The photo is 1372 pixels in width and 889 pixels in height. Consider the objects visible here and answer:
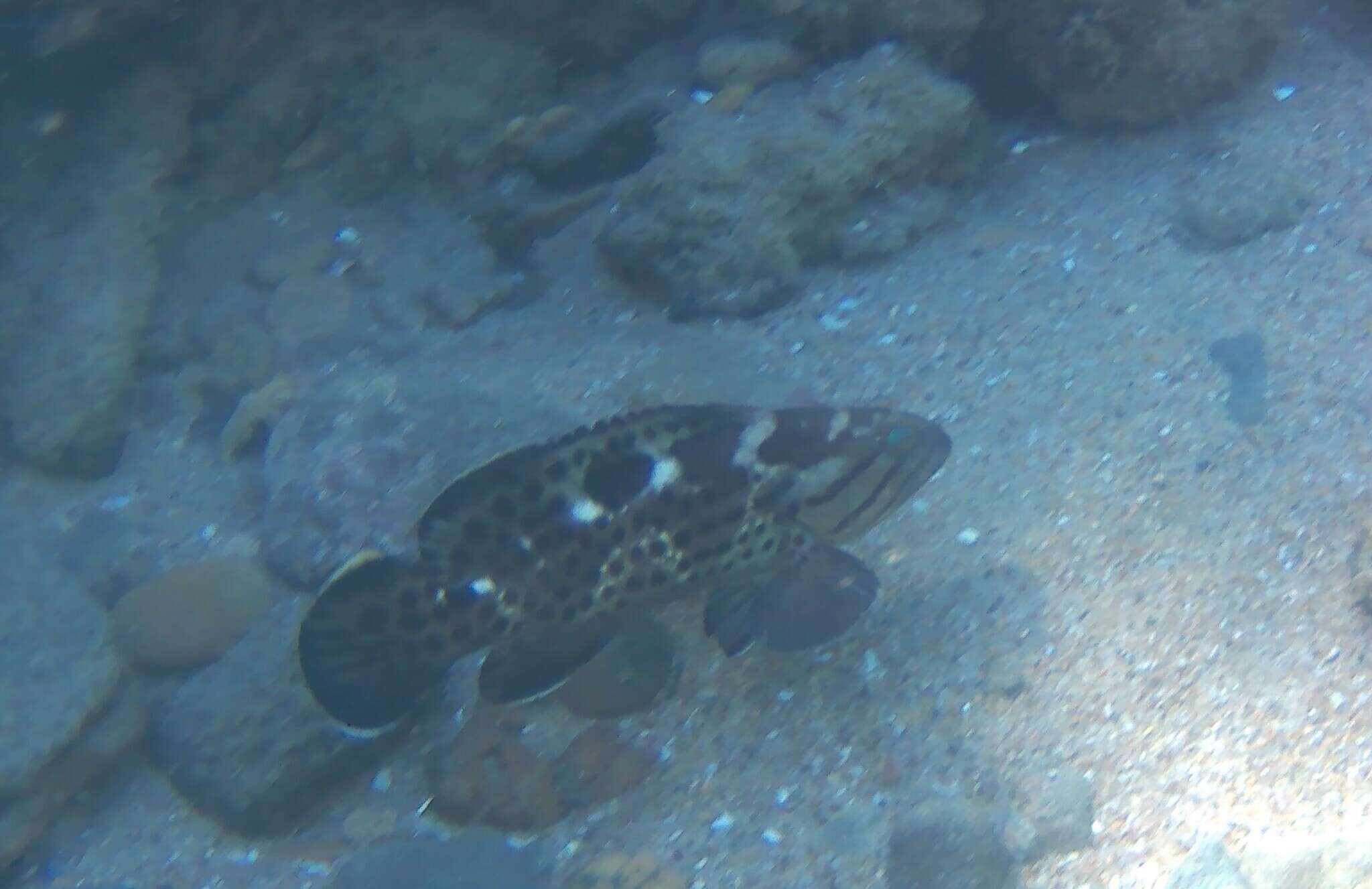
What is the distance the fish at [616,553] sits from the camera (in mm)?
3619

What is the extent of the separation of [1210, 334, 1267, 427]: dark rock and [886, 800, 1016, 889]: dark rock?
226 cm

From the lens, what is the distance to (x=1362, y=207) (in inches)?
214

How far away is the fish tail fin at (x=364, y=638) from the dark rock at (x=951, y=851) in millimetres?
1775

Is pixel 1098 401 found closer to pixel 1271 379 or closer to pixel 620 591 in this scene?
pixel 1271 379

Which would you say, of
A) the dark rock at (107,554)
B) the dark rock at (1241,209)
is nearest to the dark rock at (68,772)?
the dark rock at (107,554)

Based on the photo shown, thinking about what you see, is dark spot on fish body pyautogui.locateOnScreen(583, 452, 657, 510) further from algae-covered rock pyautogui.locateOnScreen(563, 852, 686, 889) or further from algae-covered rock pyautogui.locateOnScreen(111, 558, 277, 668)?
algae-covered rock pyautogui.locateOnScreen(111, 558, 277, 668)

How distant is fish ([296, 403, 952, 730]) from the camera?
3.62m

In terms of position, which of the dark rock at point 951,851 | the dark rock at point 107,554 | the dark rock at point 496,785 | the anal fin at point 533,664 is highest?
the anal fin at point 533,664

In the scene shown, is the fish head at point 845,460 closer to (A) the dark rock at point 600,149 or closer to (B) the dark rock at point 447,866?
(B) the dark rock at point 447,866

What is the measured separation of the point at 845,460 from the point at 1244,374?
215 cm

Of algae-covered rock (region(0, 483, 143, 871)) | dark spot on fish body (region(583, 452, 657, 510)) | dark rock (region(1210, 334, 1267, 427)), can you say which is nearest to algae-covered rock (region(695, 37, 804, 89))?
dark rock (region(1210, 334, 1267, 427))

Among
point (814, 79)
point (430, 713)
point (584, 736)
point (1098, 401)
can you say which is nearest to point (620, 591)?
point (584, 736)

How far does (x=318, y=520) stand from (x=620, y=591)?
68.8 inches

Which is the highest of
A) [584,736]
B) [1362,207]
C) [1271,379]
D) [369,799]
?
[1362,207]
